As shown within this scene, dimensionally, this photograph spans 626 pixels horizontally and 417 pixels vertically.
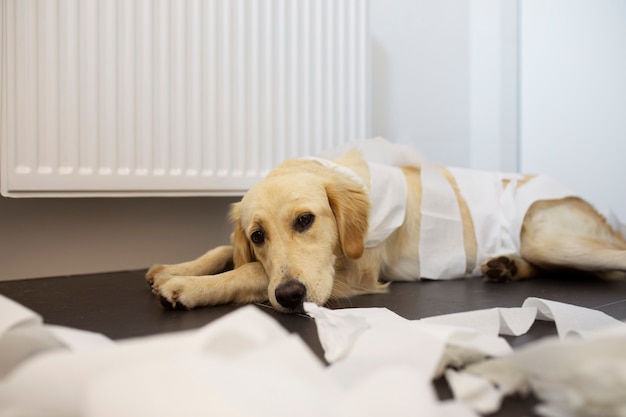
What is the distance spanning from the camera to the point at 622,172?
2654mm

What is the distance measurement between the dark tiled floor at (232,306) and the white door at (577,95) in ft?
3.20

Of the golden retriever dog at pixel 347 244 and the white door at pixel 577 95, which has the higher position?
the white door at pixel 577 95

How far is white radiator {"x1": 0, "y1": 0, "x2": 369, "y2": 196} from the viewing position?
1.93m

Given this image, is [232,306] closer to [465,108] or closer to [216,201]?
[216,201]

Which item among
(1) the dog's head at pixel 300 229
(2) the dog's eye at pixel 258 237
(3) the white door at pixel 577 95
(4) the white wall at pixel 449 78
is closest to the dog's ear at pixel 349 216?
(1) the dog's head at pixel 300 229

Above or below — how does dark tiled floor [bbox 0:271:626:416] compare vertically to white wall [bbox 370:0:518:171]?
below

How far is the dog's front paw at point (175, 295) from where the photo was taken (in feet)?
4.51

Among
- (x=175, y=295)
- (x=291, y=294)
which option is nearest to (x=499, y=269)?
(x=291, y=294)

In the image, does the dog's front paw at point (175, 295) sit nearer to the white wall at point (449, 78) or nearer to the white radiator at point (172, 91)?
the white radiator at point (172, 91)

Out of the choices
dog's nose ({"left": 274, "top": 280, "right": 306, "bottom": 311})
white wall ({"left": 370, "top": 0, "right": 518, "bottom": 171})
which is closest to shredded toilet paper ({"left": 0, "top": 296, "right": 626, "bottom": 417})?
dog's nose ({"left": 274, "top": 280, "right": 306, "bottom": 311})

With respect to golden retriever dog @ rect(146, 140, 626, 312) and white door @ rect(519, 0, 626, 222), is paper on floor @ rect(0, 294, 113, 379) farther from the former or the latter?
white door @ rect(519, 0, 626, 222)

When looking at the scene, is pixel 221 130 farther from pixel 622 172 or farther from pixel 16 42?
pixel 622 172

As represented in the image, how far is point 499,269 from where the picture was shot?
6.31 feet

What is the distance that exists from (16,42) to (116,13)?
375mm
